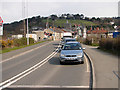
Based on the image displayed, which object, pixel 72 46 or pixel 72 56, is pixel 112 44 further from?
pixel 72 56

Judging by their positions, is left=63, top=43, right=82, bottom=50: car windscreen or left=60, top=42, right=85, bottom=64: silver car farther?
left=63, top=43, right=82, bottom=50: car windscreen

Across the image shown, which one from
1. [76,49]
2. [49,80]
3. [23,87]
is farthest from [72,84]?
[76,49]

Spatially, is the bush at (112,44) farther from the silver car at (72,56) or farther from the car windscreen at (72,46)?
the silver car at (72,56)

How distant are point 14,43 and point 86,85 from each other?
97.2 ft

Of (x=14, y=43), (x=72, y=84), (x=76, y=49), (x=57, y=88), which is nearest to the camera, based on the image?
(x=57, y=88)

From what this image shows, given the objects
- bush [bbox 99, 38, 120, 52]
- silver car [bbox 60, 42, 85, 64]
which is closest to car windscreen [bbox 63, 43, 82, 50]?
silver car [bbox 60, 42, 85, 64]

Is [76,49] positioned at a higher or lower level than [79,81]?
higher

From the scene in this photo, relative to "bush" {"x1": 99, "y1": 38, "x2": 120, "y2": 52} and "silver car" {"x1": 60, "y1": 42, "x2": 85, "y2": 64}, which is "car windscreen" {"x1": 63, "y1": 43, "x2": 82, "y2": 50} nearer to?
"silver car" {"x1": 60, "y1": 42, "x2": 85, "y2": 64}

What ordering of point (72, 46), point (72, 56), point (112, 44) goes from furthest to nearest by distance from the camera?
point (112, 44), point (72, 46), point (72, 56)

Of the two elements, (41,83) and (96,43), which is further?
(96,43)

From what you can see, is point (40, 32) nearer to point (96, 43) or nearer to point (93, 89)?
point (96, 43)

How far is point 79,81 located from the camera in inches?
349

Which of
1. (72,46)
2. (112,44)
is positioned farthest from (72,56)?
(112,44)

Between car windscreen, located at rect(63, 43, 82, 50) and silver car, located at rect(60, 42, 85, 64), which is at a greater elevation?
car windscreen, located at rect(63, 43, 82, 50)
